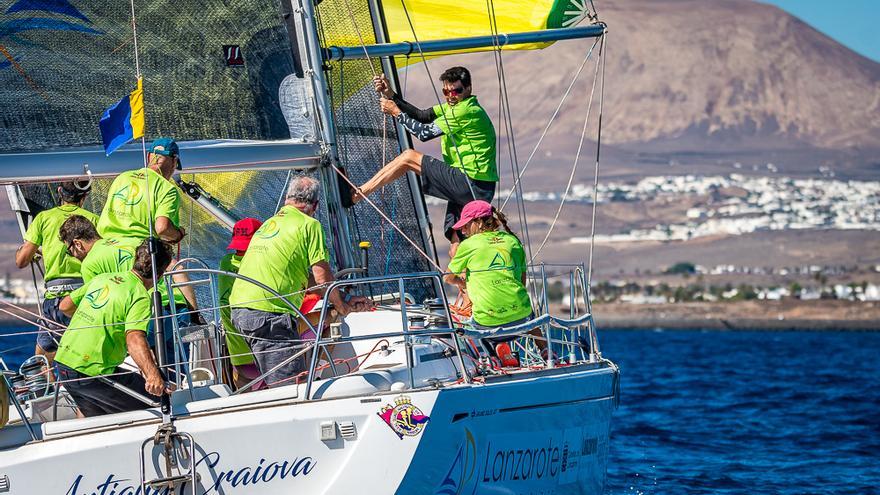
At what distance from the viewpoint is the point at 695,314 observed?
109188mm

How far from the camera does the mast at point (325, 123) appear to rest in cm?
1034

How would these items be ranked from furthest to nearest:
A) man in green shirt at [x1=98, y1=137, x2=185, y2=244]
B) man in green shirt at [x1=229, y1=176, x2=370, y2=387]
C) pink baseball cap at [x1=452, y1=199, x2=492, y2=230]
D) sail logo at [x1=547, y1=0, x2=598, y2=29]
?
sail logo at [x1=547, y1=0, x2=598, y2=29] → pink baseball cap at [x1=452, y1=199, x2=492, y2=230] → man in green shirt at [x1=98, y1=137, x2=185, y2=244] → man in green shirt at [x1=229, y1=176, x2=370, y2=387]

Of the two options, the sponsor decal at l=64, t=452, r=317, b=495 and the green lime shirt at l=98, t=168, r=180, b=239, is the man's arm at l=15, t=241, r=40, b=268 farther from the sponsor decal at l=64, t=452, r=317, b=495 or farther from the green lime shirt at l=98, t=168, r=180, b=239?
the sponsor decal at l=64, t=452, r=317, b=495

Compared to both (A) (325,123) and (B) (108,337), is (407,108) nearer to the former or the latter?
(A) (325,123)

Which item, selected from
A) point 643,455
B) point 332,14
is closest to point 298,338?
point 332,14

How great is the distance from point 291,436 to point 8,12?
13.6 ft

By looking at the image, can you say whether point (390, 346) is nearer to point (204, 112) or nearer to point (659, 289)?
point (204, 112)

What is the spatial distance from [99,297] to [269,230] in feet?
3.36

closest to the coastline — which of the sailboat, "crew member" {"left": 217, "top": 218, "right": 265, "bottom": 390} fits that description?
the sailboat

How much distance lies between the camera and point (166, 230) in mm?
8680

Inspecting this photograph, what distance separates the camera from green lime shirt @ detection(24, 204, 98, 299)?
10.0m

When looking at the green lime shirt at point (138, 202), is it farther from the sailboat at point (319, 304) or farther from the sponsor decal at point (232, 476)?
the sponsor decal at point (232, 476)

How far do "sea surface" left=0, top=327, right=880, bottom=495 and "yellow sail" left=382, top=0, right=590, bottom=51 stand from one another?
395 centimetres

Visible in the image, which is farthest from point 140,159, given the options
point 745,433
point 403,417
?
point 745,433
